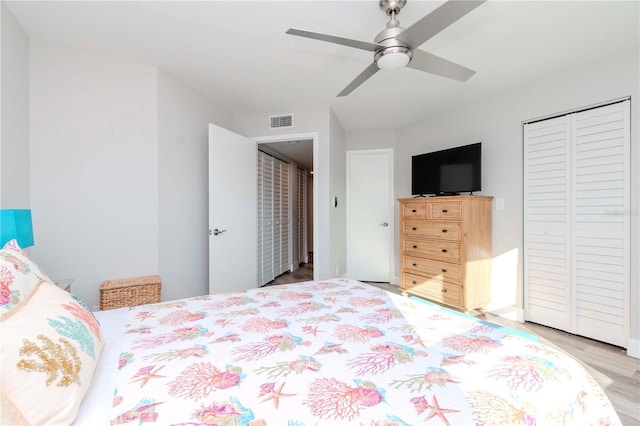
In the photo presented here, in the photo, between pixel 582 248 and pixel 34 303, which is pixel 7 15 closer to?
pixel 34 303

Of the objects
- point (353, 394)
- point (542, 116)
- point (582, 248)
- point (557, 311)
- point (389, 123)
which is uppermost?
point (389, 123)

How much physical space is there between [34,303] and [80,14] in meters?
2.02

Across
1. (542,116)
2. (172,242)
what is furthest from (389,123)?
(172,242)

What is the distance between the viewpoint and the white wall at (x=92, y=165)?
7.16 feet

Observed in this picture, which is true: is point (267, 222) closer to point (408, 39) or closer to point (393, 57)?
point (393, 57)

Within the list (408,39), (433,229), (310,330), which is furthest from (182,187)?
(433,229)

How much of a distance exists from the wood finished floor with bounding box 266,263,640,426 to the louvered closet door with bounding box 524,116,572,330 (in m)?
0.18

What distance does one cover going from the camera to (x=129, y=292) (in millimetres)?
2236

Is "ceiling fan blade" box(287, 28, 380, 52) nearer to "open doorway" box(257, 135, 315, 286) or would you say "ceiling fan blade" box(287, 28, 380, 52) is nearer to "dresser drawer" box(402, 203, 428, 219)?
"open doorway" box(257, 135, 315, 286)

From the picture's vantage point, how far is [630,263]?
2.17 m

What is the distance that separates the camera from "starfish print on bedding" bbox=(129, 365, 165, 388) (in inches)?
32.5

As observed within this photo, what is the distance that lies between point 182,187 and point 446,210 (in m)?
2.72

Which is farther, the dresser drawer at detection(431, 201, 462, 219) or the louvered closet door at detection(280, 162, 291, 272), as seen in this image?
the louvered closet door at detection(280, 162, 291, 272)

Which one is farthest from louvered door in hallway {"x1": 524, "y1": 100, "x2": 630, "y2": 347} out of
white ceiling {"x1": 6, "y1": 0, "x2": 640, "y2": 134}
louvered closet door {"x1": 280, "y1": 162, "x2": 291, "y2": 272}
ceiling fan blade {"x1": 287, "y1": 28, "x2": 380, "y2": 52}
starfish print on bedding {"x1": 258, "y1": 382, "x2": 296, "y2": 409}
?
louvered closet door {"x1": 280, "y1": 162, "x2": 291, "y2": 272}
